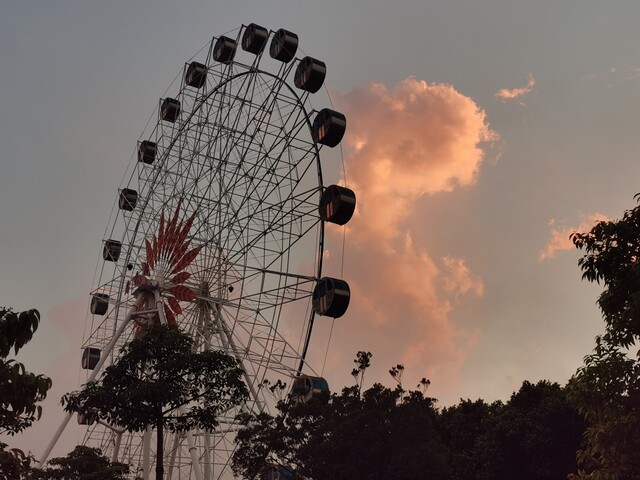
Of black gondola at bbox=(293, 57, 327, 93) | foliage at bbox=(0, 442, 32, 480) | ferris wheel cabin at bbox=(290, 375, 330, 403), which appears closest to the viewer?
foliage at bbox=(0, 442, 32, 480)

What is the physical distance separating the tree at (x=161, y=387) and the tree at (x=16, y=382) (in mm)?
12577

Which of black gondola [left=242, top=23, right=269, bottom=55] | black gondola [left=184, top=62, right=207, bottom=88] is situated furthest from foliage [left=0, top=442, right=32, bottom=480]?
black gondola [left=184, top=62, right=207, bottom=88]

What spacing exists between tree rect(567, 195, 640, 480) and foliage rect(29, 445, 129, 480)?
23052mm

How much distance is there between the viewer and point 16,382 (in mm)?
10117

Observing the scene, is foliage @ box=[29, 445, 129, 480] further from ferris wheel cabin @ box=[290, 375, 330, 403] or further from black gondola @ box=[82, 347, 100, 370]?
black gondola @ box=[82, 347, 100, 370]

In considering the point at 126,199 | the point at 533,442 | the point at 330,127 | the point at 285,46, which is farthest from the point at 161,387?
the point at 126,199

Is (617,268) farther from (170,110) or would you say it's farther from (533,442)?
(170,110)

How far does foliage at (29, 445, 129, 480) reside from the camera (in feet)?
102

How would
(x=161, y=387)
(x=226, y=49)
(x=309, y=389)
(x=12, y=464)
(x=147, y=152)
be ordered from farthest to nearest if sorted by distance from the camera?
(x=147, y=152), (x=226, y=49), (x=309, y=389), (x=161, y=387), (x=12, y=464)

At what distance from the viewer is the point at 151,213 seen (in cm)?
4222

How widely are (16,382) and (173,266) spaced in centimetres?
2744

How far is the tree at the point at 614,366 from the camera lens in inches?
530

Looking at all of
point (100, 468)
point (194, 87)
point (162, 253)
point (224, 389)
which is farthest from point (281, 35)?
point (100, 468)

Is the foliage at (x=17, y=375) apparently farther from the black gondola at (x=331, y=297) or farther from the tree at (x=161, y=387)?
the black gondola at (x=331, y=297)
